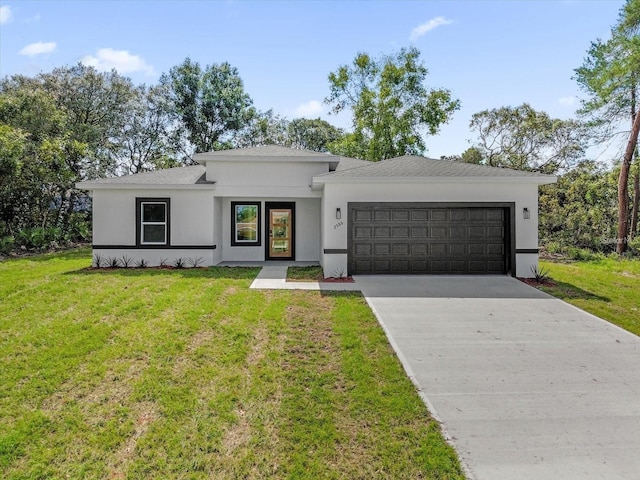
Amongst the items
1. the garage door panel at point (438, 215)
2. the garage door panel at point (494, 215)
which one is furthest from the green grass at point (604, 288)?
the garage door panel at point (438, 215)

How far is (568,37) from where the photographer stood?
1291 cm

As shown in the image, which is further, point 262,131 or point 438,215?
point 262,131

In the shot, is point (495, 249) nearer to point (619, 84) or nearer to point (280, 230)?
point (280, 230)

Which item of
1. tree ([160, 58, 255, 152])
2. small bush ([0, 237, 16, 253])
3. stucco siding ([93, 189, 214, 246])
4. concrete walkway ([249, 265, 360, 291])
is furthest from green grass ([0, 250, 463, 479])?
tree ([160, 58, 255, 152])

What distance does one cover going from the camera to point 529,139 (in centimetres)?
2694

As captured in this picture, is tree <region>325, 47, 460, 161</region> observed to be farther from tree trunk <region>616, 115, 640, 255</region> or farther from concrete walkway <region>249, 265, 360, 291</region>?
concrete walkway <region>249, 265, 360, 291</region>

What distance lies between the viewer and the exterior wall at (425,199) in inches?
418

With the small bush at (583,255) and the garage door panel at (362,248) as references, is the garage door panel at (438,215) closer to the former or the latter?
the garage door panel at (362,248)

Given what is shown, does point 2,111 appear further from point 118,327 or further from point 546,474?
point 546,474

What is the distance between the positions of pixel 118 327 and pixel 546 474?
5.85 metres

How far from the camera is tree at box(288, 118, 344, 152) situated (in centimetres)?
3731

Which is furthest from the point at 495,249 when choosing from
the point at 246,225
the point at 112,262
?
the point at 112,262

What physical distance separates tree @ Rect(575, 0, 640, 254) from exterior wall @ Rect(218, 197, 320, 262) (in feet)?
43.5

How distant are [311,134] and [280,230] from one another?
25736 millimetres
